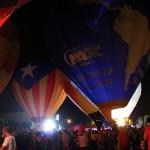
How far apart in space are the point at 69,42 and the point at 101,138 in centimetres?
348

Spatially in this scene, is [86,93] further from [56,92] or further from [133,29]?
[56,92]

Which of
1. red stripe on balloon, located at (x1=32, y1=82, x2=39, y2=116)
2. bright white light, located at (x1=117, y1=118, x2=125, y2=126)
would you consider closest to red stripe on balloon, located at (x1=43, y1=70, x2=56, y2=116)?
red stripe on balloon, located at (x1=32, y1=82, x2=39, y2=116)

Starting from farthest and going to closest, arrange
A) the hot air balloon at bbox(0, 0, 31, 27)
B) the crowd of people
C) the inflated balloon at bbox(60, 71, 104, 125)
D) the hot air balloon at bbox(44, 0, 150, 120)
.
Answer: the inflated balloon at bbox(60, 71, 104, 125), the hot air balloon at bbox(44, 0, 150, 120), the crowd of people, the hot air balloon at bbox(0, 0, 31, 27)

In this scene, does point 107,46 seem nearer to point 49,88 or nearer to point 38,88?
point 49,88

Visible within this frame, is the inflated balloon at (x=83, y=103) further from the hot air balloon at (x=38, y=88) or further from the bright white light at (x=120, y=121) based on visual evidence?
the bright white light at (x=120, y=121)

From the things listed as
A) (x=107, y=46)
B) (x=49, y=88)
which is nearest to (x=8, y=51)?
(x=49, y=88)

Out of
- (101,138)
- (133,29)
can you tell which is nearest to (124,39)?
(133,29)

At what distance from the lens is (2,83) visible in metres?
17.7

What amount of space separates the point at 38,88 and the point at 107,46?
614cm

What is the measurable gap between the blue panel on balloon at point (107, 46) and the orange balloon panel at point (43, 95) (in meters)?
4.65

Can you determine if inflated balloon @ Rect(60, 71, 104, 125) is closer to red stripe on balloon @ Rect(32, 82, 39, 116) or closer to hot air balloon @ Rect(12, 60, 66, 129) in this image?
hot air balloon @ Rect(12, 60, 66, 129)

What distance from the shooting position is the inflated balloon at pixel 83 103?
1479 centimetres

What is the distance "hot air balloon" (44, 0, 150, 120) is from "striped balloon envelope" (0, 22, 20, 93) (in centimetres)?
370

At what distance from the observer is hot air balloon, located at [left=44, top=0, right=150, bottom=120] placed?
43.5ft
